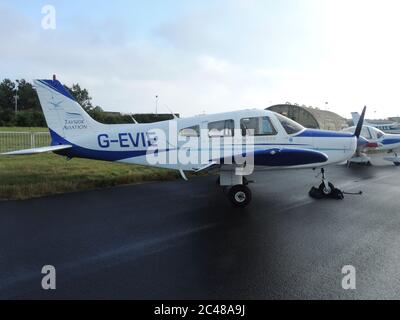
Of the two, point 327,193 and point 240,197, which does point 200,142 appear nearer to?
point 240,197

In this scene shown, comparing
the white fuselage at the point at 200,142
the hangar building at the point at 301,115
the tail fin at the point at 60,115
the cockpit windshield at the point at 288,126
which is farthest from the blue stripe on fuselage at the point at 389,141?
the tail fin at the point at 60,115

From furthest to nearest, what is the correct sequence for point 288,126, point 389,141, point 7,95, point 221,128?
point 7,95 → point 389,141 → point 288,126 → point 221,128

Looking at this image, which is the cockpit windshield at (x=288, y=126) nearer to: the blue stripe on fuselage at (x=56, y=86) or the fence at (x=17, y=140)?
the blue stripe on fuselage at (x=56, y=86)

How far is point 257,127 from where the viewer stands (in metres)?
7.55

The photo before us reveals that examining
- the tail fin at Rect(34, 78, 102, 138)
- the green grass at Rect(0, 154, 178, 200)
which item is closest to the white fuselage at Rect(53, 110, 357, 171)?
the tail fin at Rect(34, 78, 102, 138)

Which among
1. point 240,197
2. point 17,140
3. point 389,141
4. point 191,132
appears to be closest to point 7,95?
point 17,140

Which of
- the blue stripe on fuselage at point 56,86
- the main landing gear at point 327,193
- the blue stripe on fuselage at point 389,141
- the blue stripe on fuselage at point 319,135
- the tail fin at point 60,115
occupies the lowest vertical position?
the main landing gear at point 327,193

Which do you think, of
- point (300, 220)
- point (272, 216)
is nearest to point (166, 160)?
point (272, 216)

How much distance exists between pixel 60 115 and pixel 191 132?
3250mm

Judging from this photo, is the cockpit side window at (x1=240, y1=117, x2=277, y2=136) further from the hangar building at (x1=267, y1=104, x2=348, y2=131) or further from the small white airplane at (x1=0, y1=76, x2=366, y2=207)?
the hangar building at (x1=267, y1=104, x2=348, y2=131)

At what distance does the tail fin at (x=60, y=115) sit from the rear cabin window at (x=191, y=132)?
7.14 ft

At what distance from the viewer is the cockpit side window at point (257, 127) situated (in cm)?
752

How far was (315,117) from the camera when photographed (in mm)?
30297
